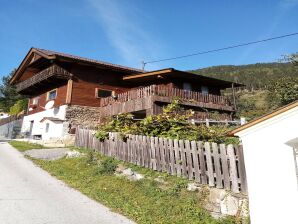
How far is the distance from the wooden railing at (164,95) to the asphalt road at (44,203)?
1112cm

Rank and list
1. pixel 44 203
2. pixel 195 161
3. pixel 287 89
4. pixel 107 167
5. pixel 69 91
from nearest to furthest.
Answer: pixel 44 203, pixel 195 161, pixel 107 167, pixel 69 91, pixel 287 89

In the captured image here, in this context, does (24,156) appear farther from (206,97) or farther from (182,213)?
(206,97)

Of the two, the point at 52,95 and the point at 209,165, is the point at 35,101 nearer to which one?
the point at 52,95

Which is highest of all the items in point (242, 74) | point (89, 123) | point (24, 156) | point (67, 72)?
point (242, 74)

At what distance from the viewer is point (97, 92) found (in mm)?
Answer: 28297

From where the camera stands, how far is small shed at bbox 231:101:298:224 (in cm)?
621

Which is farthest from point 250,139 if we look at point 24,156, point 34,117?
point 34,117

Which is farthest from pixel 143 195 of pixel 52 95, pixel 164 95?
pixel 52 95

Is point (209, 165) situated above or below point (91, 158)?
below

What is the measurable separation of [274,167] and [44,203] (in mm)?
6363

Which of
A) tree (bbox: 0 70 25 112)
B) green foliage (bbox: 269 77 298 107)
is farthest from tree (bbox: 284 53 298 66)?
tree (bbox: 0 70 25 112)

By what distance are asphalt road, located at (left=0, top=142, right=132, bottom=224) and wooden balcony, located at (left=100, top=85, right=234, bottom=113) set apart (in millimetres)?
11085

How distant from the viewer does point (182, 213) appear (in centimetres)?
762

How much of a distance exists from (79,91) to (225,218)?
2195 centimetres
